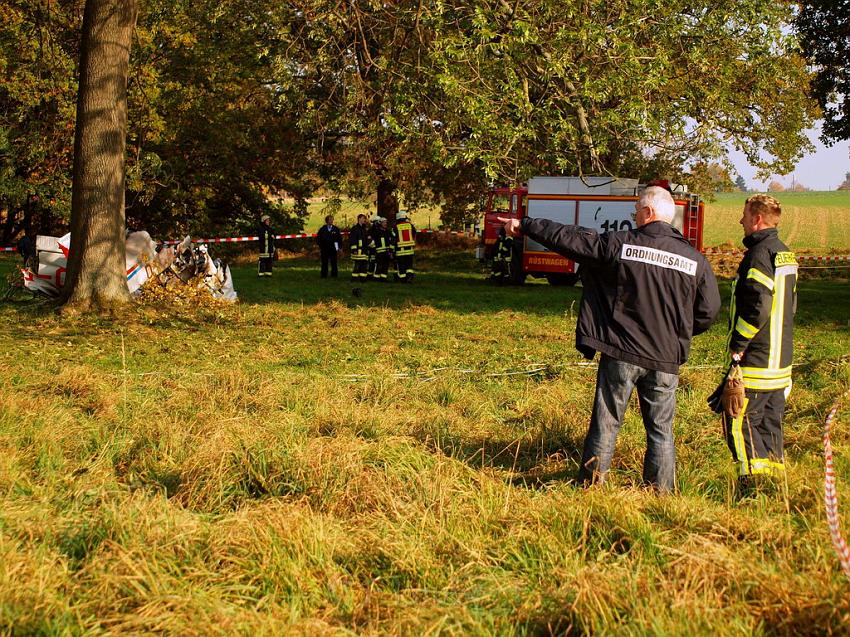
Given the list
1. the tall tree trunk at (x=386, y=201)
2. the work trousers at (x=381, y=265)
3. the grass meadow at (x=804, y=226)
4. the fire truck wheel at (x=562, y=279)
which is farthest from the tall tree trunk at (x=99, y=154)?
the grass meadow at (x=804, y=226)

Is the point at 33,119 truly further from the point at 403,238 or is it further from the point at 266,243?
the point at 403,238

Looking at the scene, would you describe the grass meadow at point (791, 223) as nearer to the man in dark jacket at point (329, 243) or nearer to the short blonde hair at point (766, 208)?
the man in dark jacket at point (329, 243)

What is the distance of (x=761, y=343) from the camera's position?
17.5ft

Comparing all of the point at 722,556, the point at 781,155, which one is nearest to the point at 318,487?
the point at 722,556

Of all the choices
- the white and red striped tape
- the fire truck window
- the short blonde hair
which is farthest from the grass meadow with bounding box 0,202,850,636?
the white and red striped tape

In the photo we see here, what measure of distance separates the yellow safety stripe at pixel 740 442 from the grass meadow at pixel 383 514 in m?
0.12

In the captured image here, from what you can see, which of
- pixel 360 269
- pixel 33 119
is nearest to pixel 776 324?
pixel 360 269

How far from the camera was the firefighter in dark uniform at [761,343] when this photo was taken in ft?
17.2

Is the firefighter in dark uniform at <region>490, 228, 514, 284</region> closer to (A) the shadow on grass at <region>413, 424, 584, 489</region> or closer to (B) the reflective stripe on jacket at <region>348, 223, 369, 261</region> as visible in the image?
(B) the reflective stripe on jacket at <region>348, 223, 369, 261</region>

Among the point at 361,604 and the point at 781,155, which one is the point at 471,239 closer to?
the point at 781,155

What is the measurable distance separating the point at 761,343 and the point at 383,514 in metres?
2.36

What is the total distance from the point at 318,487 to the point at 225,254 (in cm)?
2750

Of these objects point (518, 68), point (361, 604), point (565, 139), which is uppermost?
point (518, 68)

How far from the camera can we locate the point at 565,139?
13.6 m
